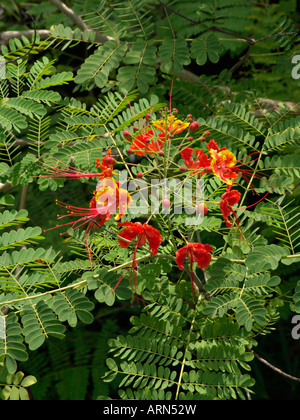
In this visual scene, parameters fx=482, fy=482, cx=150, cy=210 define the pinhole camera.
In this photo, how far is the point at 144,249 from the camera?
168 centimetres

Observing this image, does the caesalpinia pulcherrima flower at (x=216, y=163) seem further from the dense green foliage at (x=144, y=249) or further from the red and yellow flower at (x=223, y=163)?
the dense green foliage at (x=144, y=249)

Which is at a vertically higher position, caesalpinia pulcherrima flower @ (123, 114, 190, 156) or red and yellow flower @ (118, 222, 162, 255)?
caesalpinia pulcherrima flower @ (123, 114, 190, 156)

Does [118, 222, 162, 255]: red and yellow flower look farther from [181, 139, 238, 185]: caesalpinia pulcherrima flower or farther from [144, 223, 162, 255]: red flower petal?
[181, 139, 238, 185]: caesalpinia pulcherrima flower

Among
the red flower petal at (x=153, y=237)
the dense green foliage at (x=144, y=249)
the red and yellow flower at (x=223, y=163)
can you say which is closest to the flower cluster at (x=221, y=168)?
the red and yellow flower at (x=223, y=163)

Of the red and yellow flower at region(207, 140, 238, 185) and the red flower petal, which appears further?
the red and yellow flower at region(207, 140, 238, 185)

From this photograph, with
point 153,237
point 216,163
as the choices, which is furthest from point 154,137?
point 153,237

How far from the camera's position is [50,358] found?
2.65 metres

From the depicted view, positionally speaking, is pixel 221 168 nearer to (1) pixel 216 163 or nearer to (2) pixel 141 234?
(1) pixel 216 163

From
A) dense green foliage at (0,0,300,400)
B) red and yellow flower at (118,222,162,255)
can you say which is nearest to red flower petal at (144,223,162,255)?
red and yellow flower at (118,222,162,255)

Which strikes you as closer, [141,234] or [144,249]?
[141,234]

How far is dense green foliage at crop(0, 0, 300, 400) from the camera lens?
153 cm

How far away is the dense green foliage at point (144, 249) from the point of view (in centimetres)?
153

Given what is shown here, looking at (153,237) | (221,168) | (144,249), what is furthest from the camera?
(144,249)
